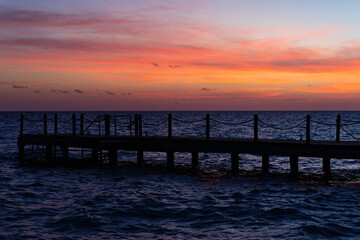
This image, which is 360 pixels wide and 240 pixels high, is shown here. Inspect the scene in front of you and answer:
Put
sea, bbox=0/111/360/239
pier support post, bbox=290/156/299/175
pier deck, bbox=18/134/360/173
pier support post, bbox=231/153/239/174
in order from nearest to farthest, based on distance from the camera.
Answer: sea, bbox=0/111/360/239, pier deck, bbox=18/134/360/173, pier support post, bbox=290/156/299/175, pier support post, bbox=231/153/239/174

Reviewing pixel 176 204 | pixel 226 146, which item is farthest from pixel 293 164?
pixel 176 204

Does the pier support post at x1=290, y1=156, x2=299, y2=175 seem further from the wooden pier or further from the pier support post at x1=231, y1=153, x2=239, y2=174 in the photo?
the pier support post at x1=231, y1=153, x2=239, y2=174

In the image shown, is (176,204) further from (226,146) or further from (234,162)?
(234,162)

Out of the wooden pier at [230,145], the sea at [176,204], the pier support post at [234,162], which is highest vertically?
the wooden pier at [230,145]

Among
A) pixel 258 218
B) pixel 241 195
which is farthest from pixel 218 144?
pixel 258 218

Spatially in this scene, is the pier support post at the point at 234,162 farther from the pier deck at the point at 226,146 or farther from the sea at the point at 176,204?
the sea at the point at 176,204

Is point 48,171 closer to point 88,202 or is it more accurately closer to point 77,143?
point 77,143

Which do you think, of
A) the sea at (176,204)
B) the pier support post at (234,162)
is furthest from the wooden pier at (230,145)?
the sea at (176,204)

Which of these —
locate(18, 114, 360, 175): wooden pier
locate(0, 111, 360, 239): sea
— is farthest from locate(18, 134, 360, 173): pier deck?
locate(0, 111, 360, 239): sea

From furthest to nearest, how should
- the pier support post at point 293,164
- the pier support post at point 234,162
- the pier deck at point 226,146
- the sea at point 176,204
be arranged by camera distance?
the pier support post at point 234,162, the pier support post at point 293,164, the pier deck at point 226,146, the sea at point 176,204

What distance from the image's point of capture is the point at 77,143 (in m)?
24.1

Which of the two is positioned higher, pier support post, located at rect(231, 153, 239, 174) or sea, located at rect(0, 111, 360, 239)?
pier support post, located at rect(231, 153, 239, 174)

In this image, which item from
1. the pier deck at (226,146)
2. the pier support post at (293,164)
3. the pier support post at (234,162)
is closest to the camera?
the pier deck at (226,146)

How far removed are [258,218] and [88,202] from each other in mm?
6379
